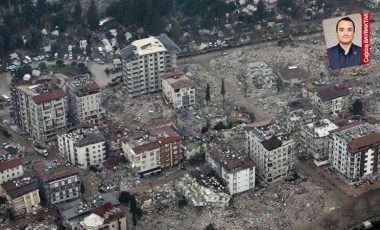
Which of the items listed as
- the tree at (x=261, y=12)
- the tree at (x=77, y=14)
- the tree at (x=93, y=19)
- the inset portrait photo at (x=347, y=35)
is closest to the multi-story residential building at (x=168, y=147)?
the inset portrait photo at (x=347, y=35)

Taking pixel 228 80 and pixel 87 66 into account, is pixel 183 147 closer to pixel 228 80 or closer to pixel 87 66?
pixel 228 80

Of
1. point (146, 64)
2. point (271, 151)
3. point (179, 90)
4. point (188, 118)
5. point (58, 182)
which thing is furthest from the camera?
point (146, 64)

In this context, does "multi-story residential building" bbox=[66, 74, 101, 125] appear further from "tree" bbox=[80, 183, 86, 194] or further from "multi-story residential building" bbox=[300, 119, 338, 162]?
"multi-story residential building" bbox=[300, 119, 338, 162]

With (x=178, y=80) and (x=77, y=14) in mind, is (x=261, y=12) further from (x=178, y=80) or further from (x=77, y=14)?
(x=178, y=80)

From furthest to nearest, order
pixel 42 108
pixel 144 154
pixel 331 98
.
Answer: pixel 331 98
pixel 42 108
pixel 144 154

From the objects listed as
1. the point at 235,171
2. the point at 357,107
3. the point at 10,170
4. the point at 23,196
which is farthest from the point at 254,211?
the point at 10,170

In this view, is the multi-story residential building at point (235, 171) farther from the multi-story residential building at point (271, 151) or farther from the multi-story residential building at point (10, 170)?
the multi-story residential building at point (10, 170)

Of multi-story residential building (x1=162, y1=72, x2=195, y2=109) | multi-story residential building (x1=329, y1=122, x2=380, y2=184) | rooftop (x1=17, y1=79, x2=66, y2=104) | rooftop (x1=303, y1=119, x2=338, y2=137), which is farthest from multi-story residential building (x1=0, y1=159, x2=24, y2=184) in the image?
multi-story residential building (x1=329, y1=122, x2=380, y2=184)

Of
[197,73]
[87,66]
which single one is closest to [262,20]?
[197,73]
